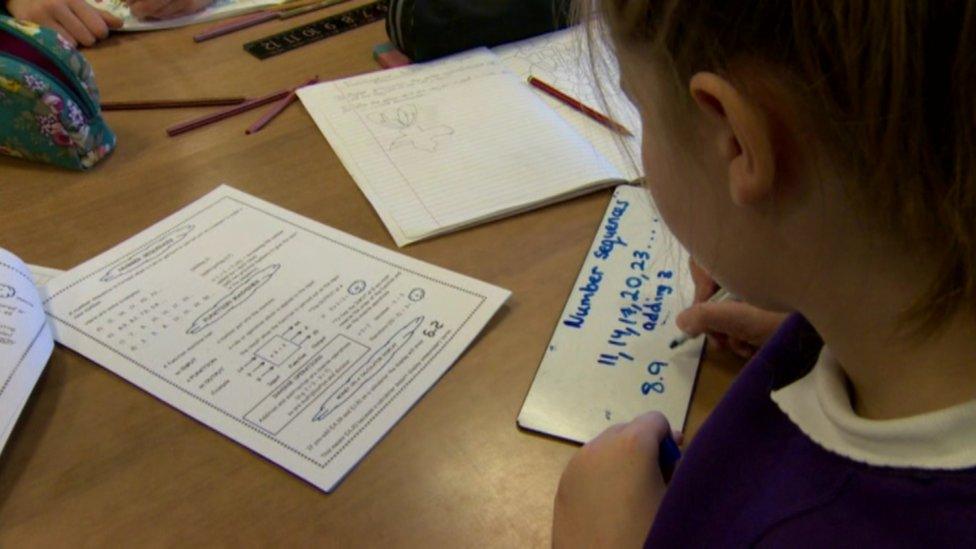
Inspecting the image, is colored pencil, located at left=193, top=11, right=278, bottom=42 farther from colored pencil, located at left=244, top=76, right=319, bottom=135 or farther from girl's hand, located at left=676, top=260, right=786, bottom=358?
girl's hand, located at left=676, top=260, right=786, bottom=358

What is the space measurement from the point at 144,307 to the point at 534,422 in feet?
1.08

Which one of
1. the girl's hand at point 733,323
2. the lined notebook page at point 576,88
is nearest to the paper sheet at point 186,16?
the lined notebook page at point 576,88

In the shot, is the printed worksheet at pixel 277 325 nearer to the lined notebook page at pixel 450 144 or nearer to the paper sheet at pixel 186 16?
the lined notebook page at pixel 450 144

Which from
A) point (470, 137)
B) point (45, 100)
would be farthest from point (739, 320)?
point (45, 100)

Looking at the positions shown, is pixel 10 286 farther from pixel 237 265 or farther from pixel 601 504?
pixel 601 504

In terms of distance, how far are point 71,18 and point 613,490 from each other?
0.96 m

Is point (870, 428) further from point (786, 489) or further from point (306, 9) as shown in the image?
point (306, 9)

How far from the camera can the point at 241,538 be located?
1.66 feet

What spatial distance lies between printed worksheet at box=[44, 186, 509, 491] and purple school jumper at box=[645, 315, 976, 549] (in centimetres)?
20

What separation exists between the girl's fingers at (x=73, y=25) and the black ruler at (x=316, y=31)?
21 cm

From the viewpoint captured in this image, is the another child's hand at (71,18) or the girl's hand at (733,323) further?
the another child's hand at (71,18)

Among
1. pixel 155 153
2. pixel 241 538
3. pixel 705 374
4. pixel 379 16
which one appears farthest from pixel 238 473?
pixel 379 16

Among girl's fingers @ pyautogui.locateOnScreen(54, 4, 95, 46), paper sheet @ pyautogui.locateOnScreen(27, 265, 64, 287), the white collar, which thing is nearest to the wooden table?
paper sheet @ pyautogui.locateOnScreen(27, 265, 64, 287)

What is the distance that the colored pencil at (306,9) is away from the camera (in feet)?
3.75
